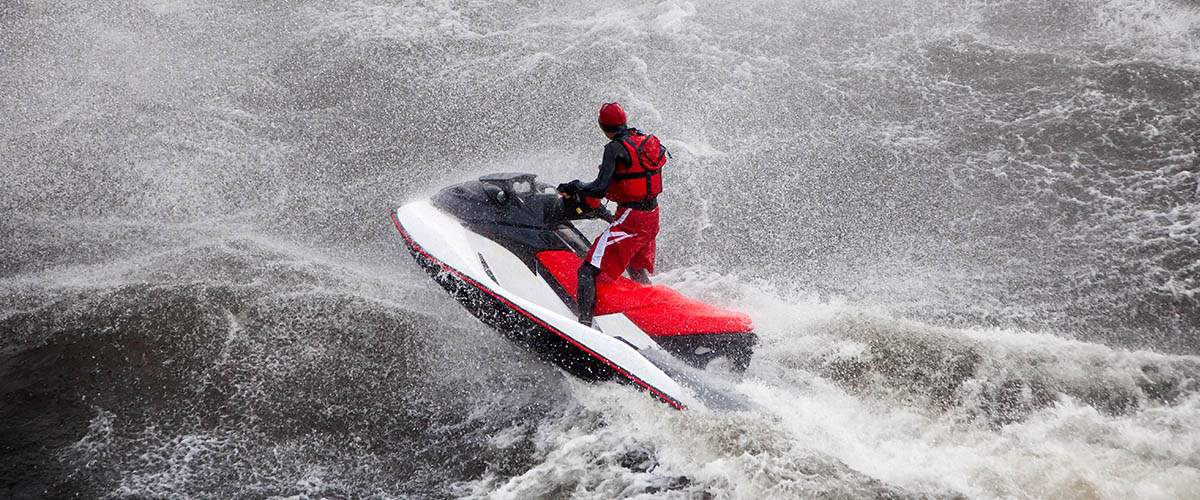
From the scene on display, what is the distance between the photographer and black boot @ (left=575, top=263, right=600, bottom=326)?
12.9 feet

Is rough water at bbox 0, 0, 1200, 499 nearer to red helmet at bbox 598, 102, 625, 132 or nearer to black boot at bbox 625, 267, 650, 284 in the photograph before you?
black boot at bbox 625, 267, 650, 284

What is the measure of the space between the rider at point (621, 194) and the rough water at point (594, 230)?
662 mm

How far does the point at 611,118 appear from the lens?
360 centimetres

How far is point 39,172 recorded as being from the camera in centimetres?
613

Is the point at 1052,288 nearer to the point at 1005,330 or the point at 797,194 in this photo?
the point at 1005,330

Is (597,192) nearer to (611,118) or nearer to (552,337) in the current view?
(611,118)

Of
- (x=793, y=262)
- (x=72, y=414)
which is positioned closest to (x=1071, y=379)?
(x=793, y=262)

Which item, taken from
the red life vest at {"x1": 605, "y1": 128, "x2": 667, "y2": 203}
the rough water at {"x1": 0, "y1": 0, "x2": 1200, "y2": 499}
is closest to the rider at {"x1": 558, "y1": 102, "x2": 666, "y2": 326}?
the red life vest at {"x1": 605, "y1": 128, "x2": 667, "y2": 203}

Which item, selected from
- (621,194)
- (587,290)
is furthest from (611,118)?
(587,290)

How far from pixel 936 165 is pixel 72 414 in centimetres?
622

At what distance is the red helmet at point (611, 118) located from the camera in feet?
11.8

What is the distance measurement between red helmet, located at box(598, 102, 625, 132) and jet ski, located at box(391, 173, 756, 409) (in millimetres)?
576

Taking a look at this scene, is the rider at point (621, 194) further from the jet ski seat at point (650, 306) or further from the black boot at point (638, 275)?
the black boot at point (638, 275)

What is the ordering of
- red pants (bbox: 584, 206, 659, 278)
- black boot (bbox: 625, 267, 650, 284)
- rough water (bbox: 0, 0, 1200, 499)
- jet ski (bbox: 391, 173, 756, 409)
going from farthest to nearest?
black boot (bbox: 625, 267, 650, 284) < red pants (bbox: 584, 206, 659, 278) < jet ski (bbox: 391, 173, 756, 409) < rough water (bbox: 0, 0, 1200, 499)
